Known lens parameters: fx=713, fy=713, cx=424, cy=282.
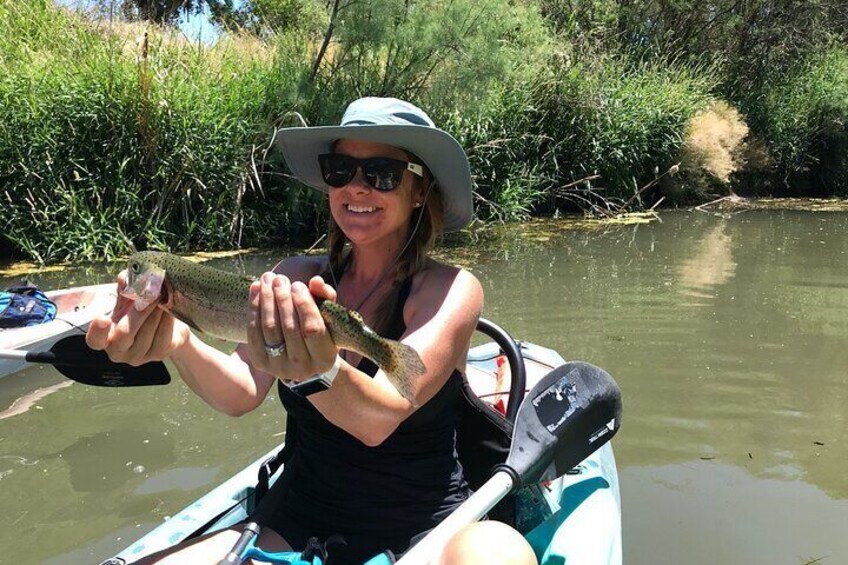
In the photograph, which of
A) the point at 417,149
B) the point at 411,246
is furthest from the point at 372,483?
the point at 417,149

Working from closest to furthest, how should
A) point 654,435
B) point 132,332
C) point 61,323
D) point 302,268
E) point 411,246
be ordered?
point 132,332 < point 411,246 < point 302,268 < point 654,435 < point 61,323

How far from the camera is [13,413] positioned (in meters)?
4.72

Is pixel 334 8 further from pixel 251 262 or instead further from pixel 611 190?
pixel 611 190

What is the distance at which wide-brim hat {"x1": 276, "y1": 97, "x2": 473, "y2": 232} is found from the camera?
6.36ft

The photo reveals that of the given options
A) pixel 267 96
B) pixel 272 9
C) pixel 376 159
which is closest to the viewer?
pixel 376 159

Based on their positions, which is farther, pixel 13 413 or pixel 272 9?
pixel 272 9

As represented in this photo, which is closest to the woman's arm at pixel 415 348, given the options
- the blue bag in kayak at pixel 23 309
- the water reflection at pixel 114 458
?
the water reflection at pixel 114 458

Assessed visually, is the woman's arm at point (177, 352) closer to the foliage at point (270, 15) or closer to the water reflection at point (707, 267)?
the water reflection at point (707, 267)

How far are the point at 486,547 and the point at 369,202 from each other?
969 mm

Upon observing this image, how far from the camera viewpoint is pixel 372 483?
188cm

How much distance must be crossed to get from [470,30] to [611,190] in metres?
6.21

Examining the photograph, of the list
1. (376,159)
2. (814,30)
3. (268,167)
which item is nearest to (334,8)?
(268,167)

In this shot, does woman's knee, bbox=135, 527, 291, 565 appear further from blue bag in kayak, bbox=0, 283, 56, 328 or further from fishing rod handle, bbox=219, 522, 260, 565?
blue bag in kayak, bbox=0, 283, 56, 328

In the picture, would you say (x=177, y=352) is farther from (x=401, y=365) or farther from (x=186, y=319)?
(x=401, y=365)
